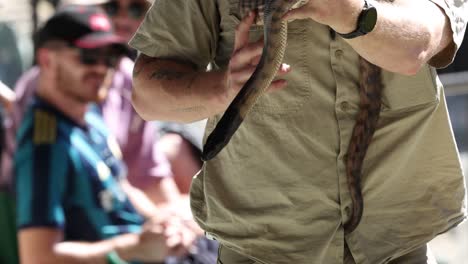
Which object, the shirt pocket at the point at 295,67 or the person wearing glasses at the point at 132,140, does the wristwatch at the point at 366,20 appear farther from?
the person wearing glasses at the point at 132,140

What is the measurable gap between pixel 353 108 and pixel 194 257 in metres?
2.32

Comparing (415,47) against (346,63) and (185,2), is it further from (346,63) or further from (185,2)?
(185,2)

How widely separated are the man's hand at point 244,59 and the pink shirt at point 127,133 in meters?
2.71

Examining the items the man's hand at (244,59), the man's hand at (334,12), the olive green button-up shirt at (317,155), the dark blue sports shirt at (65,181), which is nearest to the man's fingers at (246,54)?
the man's hand at (244,59)

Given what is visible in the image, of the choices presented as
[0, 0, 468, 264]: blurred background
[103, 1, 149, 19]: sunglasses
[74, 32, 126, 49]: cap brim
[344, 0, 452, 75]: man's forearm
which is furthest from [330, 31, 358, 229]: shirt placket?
[103, 1, 149, 19]: sunglasses

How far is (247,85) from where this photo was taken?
7.47ft

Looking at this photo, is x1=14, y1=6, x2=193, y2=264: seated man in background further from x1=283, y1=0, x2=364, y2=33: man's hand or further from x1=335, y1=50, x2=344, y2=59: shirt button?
x1=283, y1=0, x2=364, y2=33: man's hand

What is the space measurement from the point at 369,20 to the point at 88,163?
8.28 ft

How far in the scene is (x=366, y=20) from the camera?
7.84 feet

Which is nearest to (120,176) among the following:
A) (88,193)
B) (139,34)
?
(88,193)

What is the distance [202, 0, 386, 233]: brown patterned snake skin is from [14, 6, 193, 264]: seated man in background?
2141 mm

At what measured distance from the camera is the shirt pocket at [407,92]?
8.92 feet

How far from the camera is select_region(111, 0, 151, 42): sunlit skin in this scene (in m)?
5.63

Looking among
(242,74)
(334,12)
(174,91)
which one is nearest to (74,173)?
(174,91)
